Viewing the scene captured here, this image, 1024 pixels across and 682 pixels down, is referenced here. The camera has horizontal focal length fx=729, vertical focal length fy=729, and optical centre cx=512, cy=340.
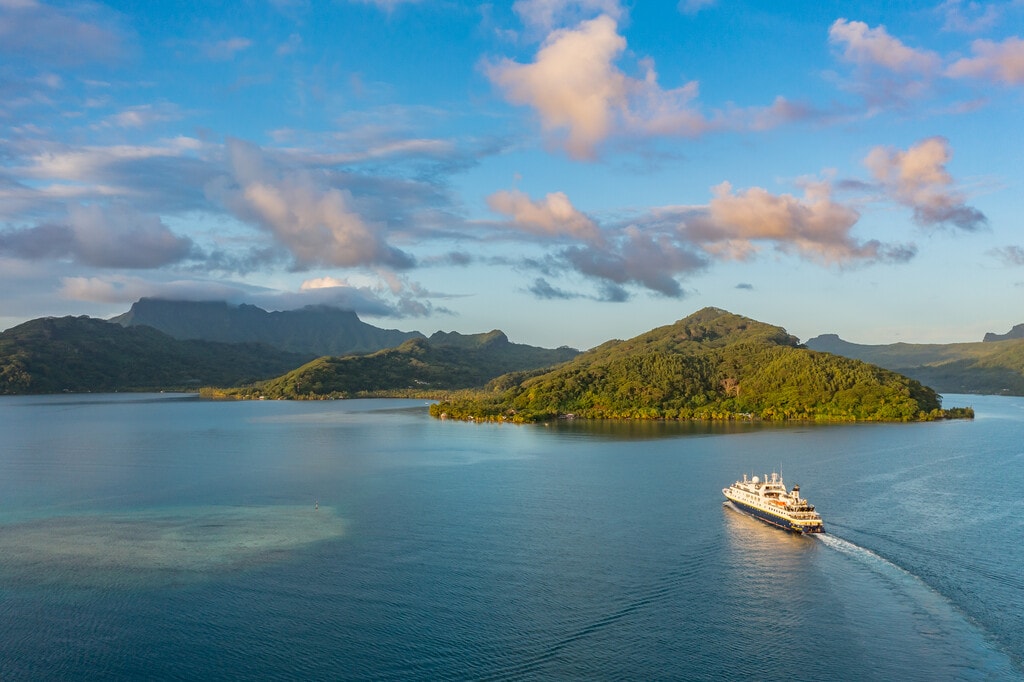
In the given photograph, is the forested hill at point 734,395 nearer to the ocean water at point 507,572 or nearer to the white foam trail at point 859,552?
the ocean water at point 507,572

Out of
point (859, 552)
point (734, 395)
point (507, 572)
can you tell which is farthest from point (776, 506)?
point (734, 395)

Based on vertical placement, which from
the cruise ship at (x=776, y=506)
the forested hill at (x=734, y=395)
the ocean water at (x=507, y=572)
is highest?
the forested hill at (x=734, y=395)

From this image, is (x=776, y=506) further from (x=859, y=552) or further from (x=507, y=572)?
(x=507, y=572)

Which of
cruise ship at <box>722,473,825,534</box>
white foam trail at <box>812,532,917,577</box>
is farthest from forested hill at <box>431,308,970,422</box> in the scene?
Result: white foam trail at <box>812,532,917,577</box>

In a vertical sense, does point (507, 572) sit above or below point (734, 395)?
below

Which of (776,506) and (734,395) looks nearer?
(776,506)

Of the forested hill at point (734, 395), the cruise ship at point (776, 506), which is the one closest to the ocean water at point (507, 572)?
→ the cruise ship at point (776, 506)

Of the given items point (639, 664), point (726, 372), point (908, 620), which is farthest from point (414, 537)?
point (726, 372)

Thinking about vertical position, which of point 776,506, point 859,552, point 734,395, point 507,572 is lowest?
point 507,572
